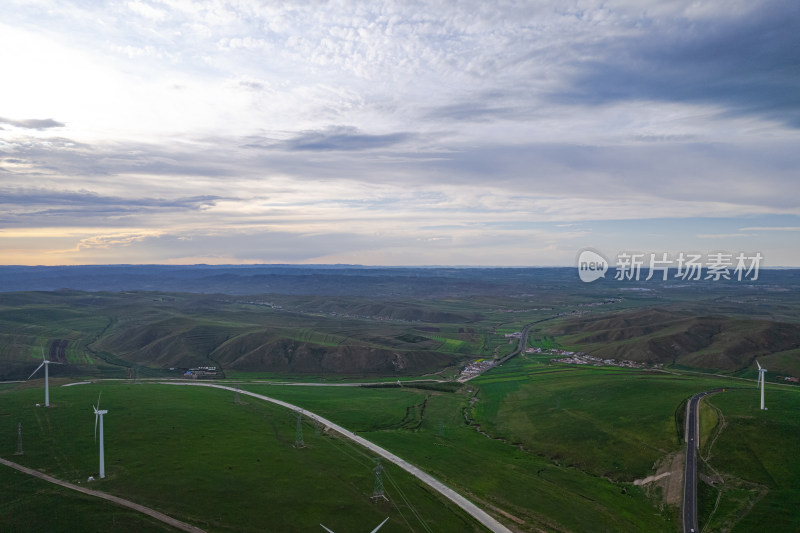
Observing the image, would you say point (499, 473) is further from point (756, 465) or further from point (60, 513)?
point (60, 513)

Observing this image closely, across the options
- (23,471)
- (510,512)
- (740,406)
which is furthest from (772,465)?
(23,471)

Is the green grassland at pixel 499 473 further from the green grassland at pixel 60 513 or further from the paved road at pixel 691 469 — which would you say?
the green grassland at pixel 60 513

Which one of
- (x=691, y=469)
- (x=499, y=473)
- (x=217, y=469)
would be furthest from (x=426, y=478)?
(x=691, y=469)

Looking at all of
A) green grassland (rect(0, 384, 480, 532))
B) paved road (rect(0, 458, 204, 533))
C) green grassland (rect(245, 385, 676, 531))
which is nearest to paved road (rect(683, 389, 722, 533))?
green grassland (rect(245, 385, 676, 531))

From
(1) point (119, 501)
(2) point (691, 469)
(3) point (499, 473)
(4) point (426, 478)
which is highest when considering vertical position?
(2) point (691, 469)

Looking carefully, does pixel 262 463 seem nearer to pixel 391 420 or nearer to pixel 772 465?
pixel 391 420

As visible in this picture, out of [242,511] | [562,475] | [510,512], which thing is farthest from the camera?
[562,475]

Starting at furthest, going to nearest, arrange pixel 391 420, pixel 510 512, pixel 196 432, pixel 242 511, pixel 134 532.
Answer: pixel 391 420 < pixel 196 432 < pixel 510 512 < pixel 242 511 < pixel 134 532
